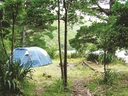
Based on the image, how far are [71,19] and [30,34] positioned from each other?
13.5 m

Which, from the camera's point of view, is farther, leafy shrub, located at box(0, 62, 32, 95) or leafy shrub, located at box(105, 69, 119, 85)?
leafy shrub, located at box(105, 69, 119, 85)

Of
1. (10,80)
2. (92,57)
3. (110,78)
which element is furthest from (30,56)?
(10,80)

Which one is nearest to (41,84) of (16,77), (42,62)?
(16,77)

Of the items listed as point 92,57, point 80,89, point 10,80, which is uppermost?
point 10,80

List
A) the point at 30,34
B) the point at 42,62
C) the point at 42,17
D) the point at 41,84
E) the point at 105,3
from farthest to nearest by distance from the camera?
the point at 30,34 → the point at 105,3 → the point at 42,62 → the point at 42,17 → the point at 41,84

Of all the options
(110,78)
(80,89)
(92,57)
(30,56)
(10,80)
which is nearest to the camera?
(10,80)

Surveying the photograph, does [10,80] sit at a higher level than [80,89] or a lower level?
higher

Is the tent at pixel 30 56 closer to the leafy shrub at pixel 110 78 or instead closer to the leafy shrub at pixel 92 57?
the leafy shrub at pixel 92 57

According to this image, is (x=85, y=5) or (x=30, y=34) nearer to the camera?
(x=85, y=5)

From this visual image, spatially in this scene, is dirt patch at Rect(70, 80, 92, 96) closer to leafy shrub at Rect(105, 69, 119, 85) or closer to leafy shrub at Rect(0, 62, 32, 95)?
leafy shrub at Rect(105, 69, 119, 85)

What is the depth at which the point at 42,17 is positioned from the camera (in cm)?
898

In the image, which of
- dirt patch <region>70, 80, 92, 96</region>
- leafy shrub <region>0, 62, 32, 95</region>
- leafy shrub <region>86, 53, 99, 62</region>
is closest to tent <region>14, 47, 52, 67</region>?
leafy shrub <region>86, 53, 99, 62</region>

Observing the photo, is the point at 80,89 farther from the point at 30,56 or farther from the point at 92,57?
the point at 92,57

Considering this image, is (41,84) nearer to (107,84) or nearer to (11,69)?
(11,69)
